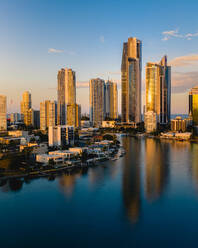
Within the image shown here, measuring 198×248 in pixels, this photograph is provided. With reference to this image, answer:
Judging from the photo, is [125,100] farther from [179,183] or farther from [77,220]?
[77,220]

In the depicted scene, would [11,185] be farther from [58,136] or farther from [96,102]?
[96,102]

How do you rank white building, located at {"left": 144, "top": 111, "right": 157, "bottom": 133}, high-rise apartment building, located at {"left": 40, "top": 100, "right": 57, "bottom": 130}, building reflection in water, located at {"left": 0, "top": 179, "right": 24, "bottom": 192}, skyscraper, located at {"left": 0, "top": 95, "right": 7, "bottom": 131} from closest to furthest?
building reflection in water, located at {"left": 0, "top": 179, "right": 24, "bottom": 192} < skyscraper, located at {"left": 0, "top": 95, "right": 7, "bottom": 131} < high-rise apartment building, located at {"left": 40, "top": 100, "right": 57, "bottom": 130} < white building, located at {"left": 144, "top": 111, "right": 157, "bottom": 133}

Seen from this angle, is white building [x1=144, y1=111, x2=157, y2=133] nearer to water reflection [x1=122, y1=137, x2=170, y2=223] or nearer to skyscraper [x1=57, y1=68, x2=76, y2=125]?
skyscraper [x1=57, y1=68, x2=76, y2=125]

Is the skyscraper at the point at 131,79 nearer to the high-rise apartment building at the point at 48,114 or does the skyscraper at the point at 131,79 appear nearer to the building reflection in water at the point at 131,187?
the high-rise apartment building at the point at 48,114

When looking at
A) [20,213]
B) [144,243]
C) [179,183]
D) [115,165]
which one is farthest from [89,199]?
[115,165]

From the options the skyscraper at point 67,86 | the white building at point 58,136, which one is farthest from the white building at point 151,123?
the white building at point 58,136

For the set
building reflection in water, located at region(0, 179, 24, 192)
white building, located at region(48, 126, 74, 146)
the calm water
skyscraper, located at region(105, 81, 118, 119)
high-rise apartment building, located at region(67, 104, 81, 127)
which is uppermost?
skyscraper, located at region(105, 81, 118, 119)

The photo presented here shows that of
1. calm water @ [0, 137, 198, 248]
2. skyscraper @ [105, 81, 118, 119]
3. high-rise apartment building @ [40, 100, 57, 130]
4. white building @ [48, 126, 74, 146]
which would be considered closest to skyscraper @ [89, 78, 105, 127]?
skyscraper @ [105, 81, 118, 119]
